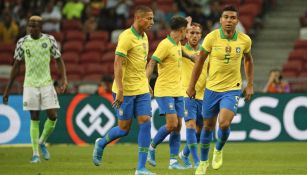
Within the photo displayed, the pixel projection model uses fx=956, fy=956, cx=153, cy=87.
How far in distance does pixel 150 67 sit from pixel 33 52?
99.7 inches

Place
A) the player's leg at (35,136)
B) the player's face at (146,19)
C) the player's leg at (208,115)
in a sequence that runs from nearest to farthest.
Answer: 1. the player's face at (146,19)
2. the player's leg at (208,115)
3. the player's leg at (35,136)

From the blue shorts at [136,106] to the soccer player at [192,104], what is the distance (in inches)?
81.2

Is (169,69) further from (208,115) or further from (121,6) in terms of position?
(121,6)

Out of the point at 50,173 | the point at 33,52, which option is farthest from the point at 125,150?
the point at 50,173

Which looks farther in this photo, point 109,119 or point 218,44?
point 109,119

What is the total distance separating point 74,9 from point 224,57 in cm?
1626

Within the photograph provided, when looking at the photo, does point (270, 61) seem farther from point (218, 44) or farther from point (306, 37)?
point (218, 44)

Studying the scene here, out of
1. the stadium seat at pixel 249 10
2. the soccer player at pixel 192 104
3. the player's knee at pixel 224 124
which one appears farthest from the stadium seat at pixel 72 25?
the player's knee at pixel 224 124

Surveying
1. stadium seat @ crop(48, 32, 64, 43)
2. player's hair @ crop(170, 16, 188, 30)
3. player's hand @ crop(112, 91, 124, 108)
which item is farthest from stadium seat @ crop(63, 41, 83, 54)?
player's hand @ crop(112, 91, 124, 108)

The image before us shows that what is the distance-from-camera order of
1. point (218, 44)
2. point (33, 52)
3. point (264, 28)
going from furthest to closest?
point (264, 28), point (33, 52), point (218, 44)

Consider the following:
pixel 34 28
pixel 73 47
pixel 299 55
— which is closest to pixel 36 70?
pixel 34 28

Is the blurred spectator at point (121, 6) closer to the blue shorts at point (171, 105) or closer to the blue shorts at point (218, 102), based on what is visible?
the blue shorts at point (171, 105)

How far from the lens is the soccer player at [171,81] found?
1598 cm

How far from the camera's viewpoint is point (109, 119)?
75.3ft
